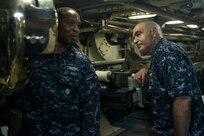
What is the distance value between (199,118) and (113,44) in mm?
2456

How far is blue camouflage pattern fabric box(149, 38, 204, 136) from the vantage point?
5.73 ft

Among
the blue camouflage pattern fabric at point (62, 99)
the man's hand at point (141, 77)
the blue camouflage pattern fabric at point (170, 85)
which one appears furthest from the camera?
the man's hand at point (141, 77)

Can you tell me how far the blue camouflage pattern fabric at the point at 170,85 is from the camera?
5.73ft

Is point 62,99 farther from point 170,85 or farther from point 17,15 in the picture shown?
point 17,15

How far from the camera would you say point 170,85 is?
5.74 ft

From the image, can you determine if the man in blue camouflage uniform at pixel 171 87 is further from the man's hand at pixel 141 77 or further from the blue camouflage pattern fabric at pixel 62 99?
the blue camouflage pattern fabric at pixel 62 99

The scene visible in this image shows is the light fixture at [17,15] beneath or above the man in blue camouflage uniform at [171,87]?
above

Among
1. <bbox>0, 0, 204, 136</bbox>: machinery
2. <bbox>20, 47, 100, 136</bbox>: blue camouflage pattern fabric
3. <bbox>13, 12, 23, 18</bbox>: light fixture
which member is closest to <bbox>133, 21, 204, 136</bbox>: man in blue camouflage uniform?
<bbox>0, 0, 204, 136</bbox>: machinery

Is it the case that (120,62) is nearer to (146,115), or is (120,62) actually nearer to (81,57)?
(146,115)

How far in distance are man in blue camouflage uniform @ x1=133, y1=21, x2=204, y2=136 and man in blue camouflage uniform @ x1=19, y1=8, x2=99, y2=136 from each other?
1.58ft

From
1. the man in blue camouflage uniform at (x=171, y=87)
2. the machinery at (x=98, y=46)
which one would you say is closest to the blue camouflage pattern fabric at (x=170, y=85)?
the man in blue camouflage uniform at (x=171, y=87)

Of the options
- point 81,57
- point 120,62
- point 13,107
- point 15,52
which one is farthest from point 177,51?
point 120,62

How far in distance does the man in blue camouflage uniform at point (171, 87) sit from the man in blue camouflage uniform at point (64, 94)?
0.48 meters

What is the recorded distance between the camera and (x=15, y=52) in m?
0.71
